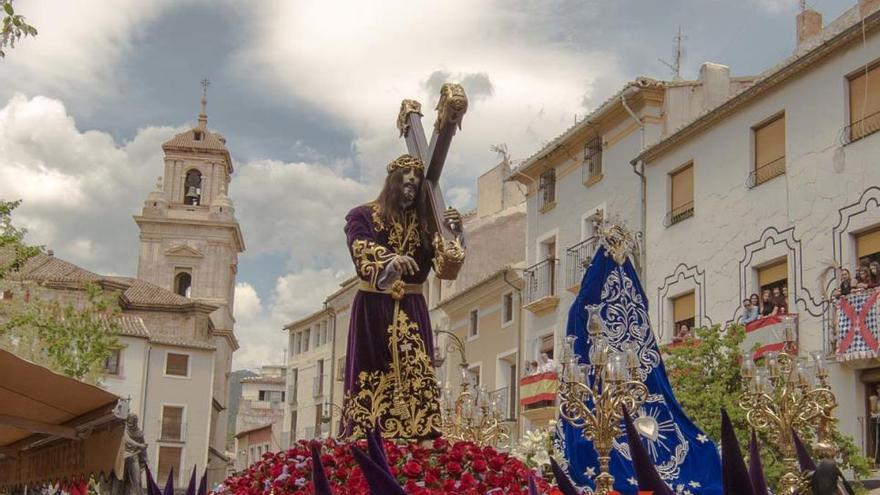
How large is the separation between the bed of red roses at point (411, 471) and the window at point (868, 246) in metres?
12.7

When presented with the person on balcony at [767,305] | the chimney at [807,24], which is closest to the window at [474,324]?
the chimney at [807,24]

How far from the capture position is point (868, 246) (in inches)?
682

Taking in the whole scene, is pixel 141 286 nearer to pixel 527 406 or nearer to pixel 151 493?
pixel 527 406

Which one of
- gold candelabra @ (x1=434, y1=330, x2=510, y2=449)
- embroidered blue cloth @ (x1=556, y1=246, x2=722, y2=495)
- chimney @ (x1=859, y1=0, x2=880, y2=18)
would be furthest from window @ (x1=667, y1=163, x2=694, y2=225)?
gold candelabra @ (x1=434, y1=330, x2=510, y2=449)

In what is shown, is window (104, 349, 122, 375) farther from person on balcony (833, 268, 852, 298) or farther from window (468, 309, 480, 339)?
person on balcony (833, 268, 852, 298)

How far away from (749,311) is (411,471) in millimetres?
14770

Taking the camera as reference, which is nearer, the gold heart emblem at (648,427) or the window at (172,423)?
the gold heart emblem at (648,427)

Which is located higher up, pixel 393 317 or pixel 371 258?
pixel 371 258

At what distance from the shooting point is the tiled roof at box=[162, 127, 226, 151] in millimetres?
64750

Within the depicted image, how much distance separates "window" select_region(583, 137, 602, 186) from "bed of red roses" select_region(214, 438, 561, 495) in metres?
20.7

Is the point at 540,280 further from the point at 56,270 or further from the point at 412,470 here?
the point at 56,270

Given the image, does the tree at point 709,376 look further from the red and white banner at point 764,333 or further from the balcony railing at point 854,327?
the balcony railing at point 854,327

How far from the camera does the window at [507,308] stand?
30.8 metres

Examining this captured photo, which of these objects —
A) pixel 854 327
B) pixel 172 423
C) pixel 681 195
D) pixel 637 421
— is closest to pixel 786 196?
pixel 854 327
